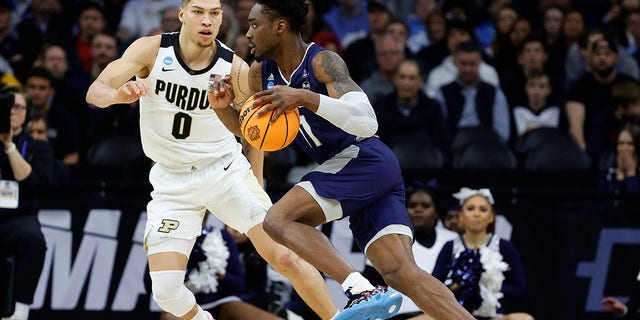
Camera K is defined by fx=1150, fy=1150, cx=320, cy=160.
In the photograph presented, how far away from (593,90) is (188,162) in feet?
20.5

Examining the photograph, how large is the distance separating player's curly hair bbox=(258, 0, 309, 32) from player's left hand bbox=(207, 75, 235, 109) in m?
0.55

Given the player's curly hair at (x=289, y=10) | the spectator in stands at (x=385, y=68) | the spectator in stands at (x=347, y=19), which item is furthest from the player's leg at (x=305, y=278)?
the spectator in stands at (x=347, y=19)

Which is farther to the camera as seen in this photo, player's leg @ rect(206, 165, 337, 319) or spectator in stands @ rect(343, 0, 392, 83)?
spectator in stands @ rect(343, 0, 392, 83)

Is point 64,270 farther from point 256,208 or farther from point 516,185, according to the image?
point 516,185

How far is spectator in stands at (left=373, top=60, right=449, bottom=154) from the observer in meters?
11.5

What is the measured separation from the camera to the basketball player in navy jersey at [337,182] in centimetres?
653

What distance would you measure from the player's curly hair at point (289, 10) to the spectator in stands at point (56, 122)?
5.08 m

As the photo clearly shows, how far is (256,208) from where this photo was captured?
762 cm

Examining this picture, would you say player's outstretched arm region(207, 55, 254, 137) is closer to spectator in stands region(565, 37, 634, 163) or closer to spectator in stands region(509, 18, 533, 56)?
spectator in stands region(565, 37, 634, 163)

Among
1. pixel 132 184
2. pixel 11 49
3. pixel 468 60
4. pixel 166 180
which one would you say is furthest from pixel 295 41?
pixel 11 49

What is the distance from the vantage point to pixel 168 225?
764 centimetres

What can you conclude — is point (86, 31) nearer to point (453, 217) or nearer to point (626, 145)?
point (453, 217)

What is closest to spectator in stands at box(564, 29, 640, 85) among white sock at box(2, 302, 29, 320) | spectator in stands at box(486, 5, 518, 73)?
spectator in stands at box(486, 5, 518, 73)

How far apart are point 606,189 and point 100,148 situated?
4796 millimetres
